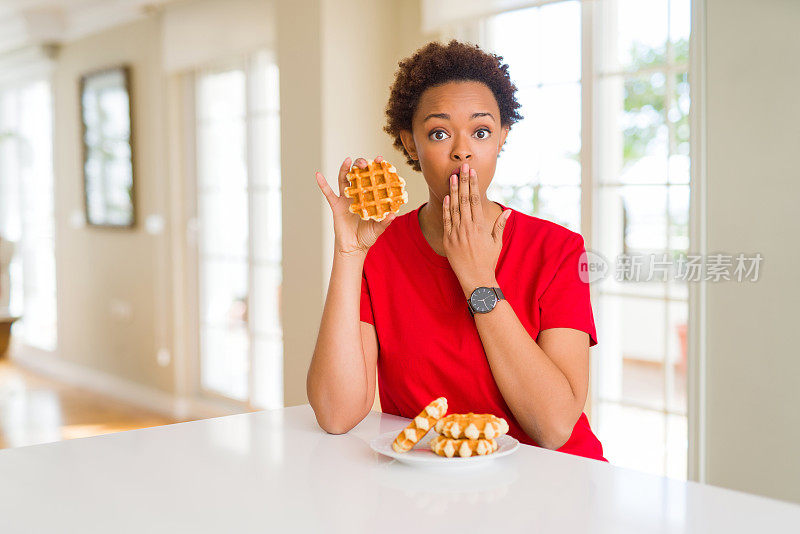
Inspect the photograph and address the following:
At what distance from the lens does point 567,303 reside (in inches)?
59.6

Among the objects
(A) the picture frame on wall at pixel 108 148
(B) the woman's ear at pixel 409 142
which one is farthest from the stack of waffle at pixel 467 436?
(A) the picture frame on wall at pixel 108 148

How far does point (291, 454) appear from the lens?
125 centimetres

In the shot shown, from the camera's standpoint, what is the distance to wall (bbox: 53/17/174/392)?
5.56 meters

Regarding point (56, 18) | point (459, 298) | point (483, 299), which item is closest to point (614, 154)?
point (459, 298)

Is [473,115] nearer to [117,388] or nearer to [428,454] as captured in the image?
[428,454]

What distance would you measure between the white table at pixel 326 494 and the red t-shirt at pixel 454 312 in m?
0.29

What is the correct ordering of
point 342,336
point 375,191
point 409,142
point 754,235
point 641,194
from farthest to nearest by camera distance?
1. point 641,194
2. point 754,235
3. point 409,142
4. point 342,336
5. point 375,191

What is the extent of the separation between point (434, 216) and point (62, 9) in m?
5.56

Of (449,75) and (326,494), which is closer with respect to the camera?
(326,494)

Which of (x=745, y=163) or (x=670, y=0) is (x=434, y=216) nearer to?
(x=745, y=163)

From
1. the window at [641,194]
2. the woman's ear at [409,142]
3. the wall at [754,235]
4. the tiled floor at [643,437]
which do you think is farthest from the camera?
the tiled floor at [643,437]

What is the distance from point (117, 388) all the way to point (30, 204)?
2219 millimetres

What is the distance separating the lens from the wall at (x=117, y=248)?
5559 millimetres

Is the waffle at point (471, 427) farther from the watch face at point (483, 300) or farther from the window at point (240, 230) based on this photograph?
the window at point (240, 230)
